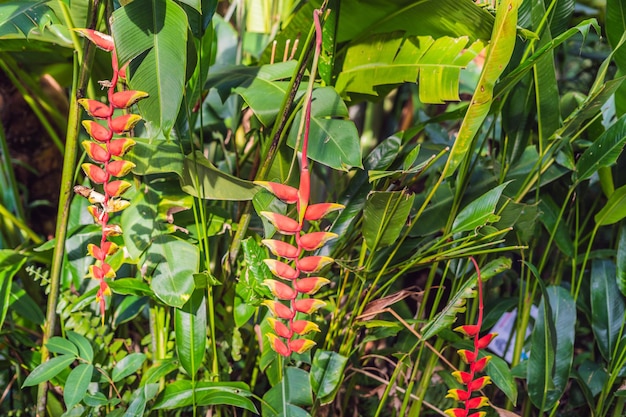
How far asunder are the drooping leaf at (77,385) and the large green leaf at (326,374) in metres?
0.29

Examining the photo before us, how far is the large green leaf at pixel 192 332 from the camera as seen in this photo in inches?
30.7

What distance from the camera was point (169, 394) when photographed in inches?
30.9

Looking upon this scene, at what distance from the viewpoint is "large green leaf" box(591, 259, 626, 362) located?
962 millimetres

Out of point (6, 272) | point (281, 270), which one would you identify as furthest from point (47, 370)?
point (281, 270)

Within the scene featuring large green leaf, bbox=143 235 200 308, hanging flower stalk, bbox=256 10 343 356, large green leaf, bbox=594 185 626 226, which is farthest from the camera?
large green leaf, bbox=594 185 626 226

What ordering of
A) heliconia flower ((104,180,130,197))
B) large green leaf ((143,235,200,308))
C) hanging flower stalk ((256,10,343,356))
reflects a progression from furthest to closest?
large green leaf ((143,235,200,308))
heliconia flower ((104,180,130,197))
hanging flower stalk ((256,10,343,356))

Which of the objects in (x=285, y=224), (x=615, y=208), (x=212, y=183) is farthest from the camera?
(x=615, y=208)

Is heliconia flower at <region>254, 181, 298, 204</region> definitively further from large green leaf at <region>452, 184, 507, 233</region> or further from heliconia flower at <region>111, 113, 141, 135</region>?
large green leaf at <region>452, 184, 507, 233</region>

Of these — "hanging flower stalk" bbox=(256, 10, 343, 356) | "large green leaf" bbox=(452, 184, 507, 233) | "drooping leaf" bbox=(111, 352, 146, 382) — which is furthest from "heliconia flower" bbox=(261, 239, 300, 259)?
"drooping leaf" bbox=(111, 352, 146, 382)

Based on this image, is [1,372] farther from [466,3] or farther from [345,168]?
[466,3]

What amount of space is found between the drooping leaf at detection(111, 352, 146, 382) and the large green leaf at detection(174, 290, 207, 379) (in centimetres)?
8

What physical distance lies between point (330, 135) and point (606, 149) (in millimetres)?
432

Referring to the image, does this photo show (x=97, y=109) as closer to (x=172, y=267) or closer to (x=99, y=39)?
(x=99, y=39)

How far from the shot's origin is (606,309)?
0.98m
